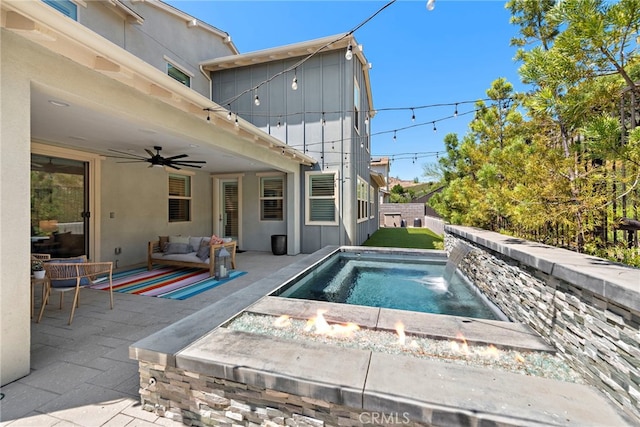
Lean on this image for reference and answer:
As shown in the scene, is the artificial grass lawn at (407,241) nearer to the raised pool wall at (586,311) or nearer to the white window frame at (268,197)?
the white window frame at (268,197)

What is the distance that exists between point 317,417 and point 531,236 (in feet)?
15.1

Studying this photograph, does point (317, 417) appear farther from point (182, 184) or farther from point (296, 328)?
point (182, 184)

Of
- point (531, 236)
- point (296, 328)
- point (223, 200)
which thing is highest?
point (223, 200)

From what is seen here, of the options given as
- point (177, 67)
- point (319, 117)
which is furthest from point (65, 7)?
point (319, 117)

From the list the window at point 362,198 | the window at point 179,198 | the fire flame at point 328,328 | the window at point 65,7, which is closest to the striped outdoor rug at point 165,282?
the window at point 179,198

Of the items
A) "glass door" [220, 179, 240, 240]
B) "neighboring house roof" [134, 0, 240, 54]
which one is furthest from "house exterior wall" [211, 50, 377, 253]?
"neighboring house roof" [134, 0, 240, 54]

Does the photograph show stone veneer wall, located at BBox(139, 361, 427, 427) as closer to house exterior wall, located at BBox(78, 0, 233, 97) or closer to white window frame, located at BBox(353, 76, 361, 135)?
house exterior wall, located at BBox(78, 0, 233, 97)

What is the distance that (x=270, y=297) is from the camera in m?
3.46

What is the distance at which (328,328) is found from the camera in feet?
8.63

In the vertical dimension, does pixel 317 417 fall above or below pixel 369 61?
below

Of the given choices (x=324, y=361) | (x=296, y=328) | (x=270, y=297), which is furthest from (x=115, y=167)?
(x=324, y=361)

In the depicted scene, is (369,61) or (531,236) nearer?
(531,236)

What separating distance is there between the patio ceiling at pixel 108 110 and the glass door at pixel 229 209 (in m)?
2.73

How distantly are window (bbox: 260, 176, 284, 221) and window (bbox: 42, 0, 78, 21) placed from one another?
573 cm
